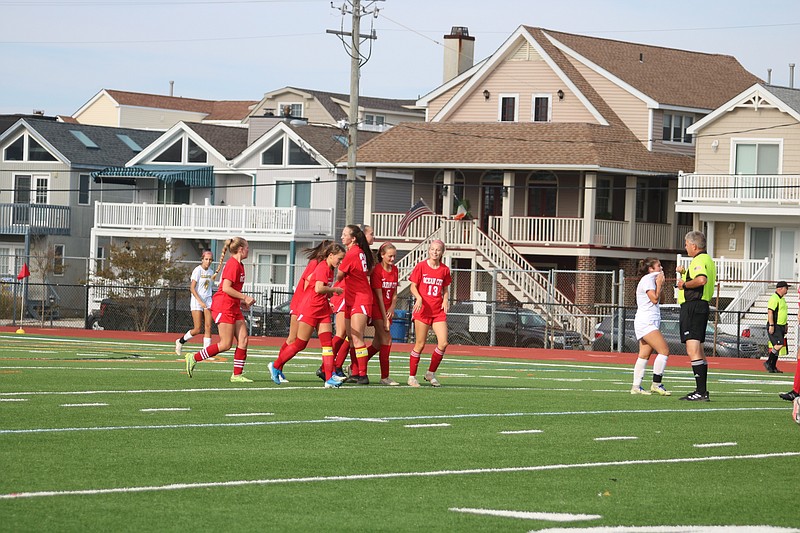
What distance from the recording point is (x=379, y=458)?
34.4ft

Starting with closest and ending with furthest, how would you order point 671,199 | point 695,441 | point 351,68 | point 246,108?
point 695,441 → point 351,68 → point 671,199 → point 246,108

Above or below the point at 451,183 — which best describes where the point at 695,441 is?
below

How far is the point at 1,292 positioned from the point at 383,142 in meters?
15.2

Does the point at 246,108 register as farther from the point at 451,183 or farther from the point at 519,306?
the point at 519,306

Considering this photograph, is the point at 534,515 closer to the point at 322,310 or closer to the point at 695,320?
the point at 695,320

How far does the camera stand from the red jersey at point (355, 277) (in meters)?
17.1

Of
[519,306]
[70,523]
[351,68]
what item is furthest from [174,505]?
[351,68]

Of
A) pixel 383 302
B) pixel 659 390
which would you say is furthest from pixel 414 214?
pixel 659 390

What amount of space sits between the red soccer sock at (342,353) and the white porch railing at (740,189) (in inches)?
1188

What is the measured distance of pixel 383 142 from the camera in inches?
2064

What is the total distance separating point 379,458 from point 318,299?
21.9 ft

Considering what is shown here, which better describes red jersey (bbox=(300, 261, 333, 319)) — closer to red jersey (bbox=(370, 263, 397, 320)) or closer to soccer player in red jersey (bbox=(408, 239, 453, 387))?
red jersey (bbox=(370, 263, 397, 320))

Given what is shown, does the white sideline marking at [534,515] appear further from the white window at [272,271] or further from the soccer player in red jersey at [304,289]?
the white window at [272,271]

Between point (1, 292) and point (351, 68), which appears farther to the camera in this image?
point (1, 292)
